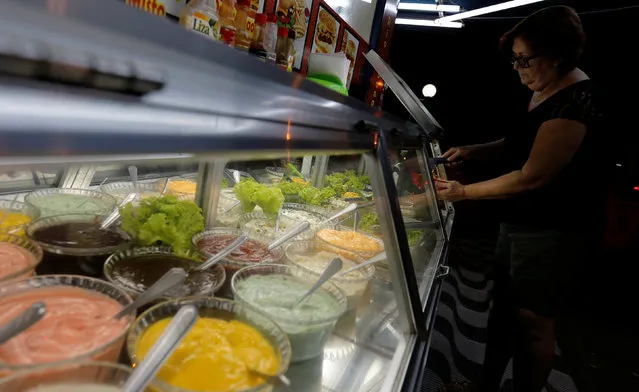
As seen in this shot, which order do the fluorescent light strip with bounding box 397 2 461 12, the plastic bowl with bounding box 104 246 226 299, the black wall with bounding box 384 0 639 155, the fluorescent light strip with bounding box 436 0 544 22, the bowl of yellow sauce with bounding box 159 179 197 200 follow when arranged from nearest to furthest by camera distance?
the plastic bowl with bounding box 104 246 226 299
the bowl of yellow sauce with bounding box 159 179 197 200
the fluorescent light strip with bounding box 436 0 544 22
the fluorescent light strip with bounding box 397 2 461 12
the black wall with bounding box 384 0 639 155

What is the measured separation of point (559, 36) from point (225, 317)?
285cm

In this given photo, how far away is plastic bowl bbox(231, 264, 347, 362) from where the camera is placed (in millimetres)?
1178

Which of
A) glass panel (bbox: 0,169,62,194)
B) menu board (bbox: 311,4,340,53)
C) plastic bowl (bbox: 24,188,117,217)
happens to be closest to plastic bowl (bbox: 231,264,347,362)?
plastic bowl (bbox: 24,188,117,217)

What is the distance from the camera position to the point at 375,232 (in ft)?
8.02

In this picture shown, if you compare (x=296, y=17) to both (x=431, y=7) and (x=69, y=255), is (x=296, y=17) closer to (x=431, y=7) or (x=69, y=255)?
(x=69, y=255)

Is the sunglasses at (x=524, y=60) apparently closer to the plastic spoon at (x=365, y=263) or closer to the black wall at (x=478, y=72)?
the plastic spoon at (x=365, y=263)

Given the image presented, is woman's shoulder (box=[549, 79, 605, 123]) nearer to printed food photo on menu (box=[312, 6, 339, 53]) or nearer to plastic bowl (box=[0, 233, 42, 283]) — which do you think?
printed food photo on menu (box=[312, 6, 339, 53])

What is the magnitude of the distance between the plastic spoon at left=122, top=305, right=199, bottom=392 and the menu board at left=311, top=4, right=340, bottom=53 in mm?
3591

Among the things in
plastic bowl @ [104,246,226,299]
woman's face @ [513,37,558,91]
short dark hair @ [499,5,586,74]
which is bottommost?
plastic bowl @ [104,246,226,299]

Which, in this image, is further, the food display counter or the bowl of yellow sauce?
the bowl of yellow sauce

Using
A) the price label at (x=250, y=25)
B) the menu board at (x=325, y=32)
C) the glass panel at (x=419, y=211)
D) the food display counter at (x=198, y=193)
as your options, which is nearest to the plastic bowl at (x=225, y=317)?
the food display counter at (x=198, y=193)

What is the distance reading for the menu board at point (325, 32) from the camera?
154 inches

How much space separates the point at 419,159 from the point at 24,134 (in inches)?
106

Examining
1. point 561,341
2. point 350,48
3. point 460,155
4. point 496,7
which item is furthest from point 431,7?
point 561,341
